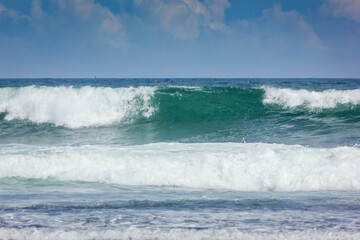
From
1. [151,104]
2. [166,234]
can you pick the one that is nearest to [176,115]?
[151,104]

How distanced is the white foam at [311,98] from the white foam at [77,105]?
5585 mm

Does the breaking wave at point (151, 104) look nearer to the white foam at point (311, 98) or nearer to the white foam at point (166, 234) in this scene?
the white foam at point (311, 98)

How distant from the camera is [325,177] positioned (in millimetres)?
6008

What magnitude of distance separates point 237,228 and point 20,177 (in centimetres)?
455

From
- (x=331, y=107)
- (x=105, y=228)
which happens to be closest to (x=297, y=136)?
(x=331, y=107)

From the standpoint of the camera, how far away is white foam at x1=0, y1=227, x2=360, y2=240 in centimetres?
352

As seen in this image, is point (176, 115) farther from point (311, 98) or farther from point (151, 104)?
point (311, 98)

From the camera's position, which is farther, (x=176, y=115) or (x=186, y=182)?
(x=176, y=115)

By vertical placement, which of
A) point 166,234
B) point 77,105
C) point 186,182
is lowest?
point 186,182

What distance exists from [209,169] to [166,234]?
2.86 meters

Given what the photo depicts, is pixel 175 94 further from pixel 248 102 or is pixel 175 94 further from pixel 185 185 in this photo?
pixel 185 185

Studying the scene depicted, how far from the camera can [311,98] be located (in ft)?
53.5

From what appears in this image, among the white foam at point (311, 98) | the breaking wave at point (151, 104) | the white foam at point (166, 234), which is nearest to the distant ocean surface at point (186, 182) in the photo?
the white foam at point (166, 234)

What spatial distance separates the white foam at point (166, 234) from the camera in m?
3.52
